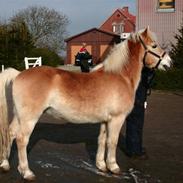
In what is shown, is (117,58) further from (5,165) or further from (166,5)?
(166,5)

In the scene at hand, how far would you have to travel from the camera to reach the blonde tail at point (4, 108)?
6371 millimetres

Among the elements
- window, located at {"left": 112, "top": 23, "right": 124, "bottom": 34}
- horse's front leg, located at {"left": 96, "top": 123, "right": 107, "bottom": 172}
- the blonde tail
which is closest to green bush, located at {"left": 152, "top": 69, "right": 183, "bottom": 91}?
horse's front leg, located at {"left": 96, "top": 123, "right": 107, "bottom": 172}

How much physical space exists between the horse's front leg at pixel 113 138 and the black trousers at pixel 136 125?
3.49 ft

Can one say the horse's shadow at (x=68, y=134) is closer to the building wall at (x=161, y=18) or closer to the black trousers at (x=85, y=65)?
the black trousers at (x=85, y=65)

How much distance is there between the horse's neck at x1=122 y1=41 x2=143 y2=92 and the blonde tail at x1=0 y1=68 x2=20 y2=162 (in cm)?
168

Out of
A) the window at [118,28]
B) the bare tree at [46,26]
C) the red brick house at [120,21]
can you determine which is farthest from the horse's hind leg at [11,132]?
the window at [118,28]

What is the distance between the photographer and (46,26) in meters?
57.3

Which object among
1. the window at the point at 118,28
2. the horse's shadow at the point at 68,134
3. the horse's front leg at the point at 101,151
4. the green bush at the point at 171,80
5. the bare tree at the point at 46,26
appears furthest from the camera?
the window at the point at 118,28

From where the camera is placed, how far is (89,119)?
6258 millimetres

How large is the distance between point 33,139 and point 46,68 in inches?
123

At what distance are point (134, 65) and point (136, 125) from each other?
1.40m

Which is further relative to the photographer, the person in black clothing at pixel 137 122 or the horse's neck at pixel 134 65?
the person in black clothing at pixel 137 122

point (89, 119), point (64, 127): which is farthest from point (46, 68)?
point (64, 127)

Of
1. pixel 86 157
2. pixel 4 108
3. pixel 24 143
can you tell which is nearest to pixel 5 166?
pixel 24 143
